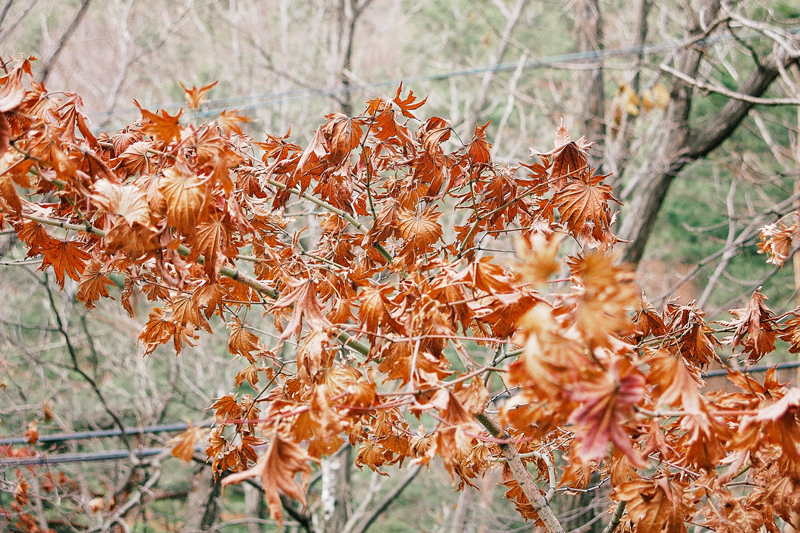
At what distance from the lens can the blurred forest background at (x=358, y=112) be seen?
447 centimetres

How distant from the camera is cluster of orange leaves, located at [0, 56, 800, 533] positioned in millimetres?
838

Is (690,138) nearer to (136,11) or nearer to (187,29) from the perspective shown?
(136,11)

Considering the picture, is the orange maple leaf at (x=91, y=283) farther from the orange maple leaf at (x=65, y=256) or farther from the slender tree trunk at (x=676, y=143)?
the slender tree trunk at (x=676, y=143)

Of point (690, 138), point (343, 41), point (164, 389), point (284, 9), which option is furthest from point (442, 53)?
point (164, 389)

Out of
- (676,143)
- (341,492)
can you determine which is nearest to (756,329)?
(676,143)

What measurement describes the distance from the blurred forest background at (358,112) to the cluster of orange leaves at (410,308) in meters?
1.70

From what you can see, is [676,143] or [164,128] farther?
[676,143]

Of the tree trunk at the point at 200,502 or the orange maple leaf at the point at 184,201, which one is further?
the tree trunk at the point at 200,502

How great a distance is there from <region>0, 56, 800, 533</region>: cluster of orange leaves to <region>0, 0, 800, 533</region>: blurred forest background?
5.56 ft

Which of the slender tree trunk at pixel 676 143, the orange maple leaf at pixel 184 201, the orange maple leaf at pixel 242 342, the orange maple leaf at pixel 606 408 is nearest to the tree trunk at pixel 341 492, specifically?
the slender tree trunk at pixel 676 143

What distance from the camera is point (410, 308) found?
117 cm

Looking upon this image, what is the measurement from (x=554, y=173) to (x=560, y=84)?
31.2ft

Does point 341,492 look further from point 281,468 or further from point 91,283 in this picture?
point 281,468

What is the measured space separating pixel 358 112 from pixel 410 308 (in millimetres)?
7635
